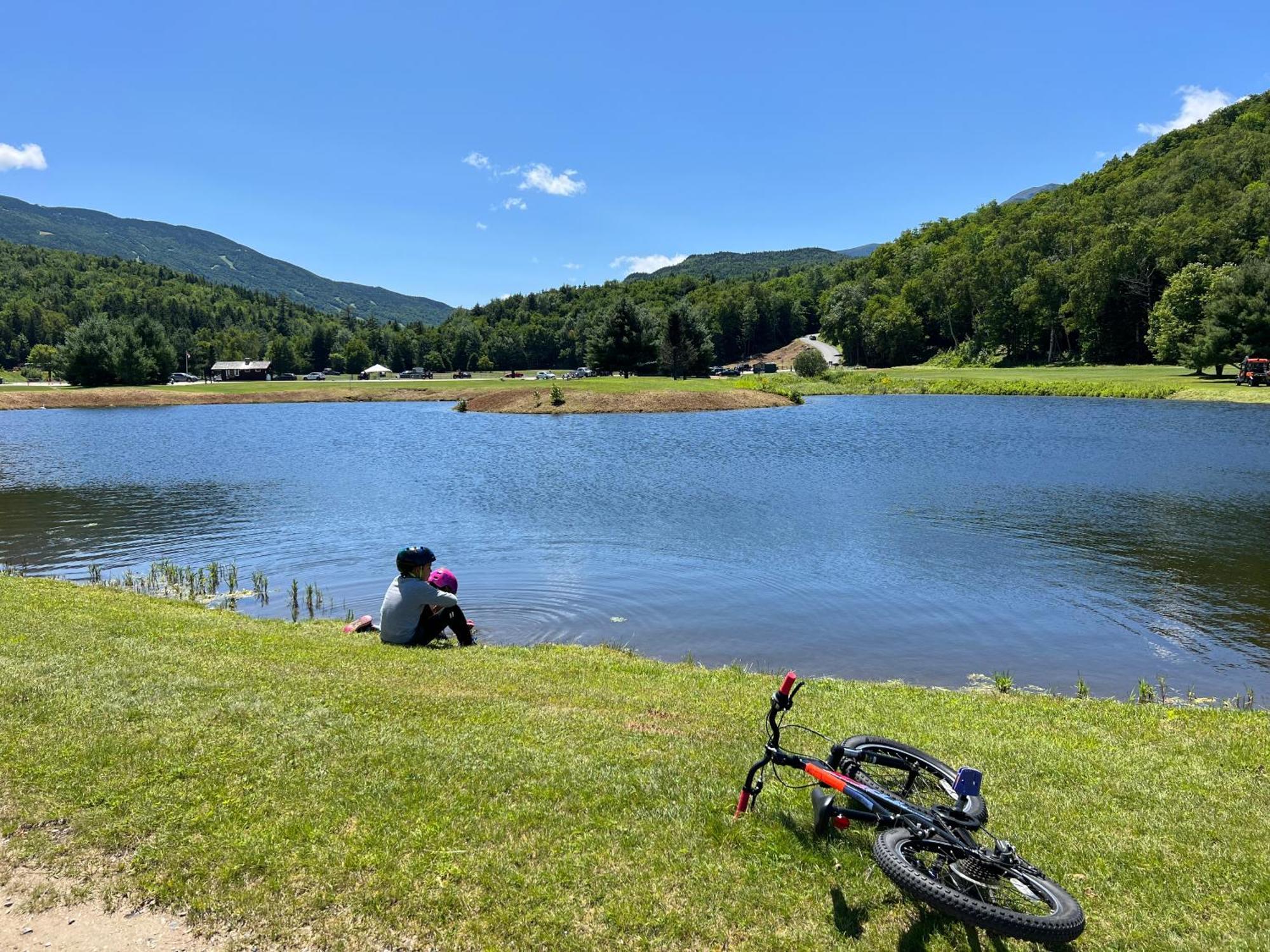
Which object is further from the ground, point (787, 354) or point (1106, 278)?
point (1106, 278)

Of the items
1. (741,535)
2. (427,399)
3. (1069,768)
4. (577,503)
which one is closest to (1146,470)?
(741,535)

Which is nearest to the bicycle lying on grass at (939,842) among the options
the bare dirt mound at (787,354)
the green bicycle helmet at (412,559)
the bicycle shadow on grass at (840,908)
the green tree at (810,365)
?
the bicycle shadow on grass at (840,908)

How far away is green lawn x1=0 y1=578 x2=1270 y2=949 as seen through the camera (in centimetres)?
505

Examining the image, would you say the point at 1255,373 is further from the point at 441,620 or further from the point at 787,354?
the point at 787,354

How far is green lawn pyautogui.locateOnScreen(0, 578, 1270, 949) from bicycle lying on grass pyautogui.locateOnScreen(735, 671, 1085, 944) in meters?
0.34

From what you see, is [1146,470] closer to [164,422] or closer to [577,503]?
[577,503]

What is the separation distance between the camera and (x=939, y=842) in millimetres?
5113

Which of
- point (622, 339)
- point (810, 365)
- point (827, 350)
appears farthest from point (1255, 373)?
point (827, 350)

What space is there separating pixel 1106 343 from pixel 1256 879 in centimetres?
13063

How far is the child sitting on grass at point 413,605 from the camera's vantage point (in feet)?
40.3

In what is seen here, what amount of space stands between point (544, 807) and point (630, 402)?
76.0 metres

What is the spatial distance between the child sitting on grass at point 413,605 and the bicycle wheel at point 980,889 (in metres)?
8.66

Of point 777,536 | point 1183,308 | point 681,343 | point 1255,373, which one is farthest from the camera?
point 681,343

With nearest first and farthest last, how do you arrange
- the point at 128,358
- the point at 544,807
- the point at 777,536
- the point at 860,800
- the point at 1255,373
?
the point at 860,800, the point at 544,807, the point at 777,536, the point at 1255,373, the point at 128,358
